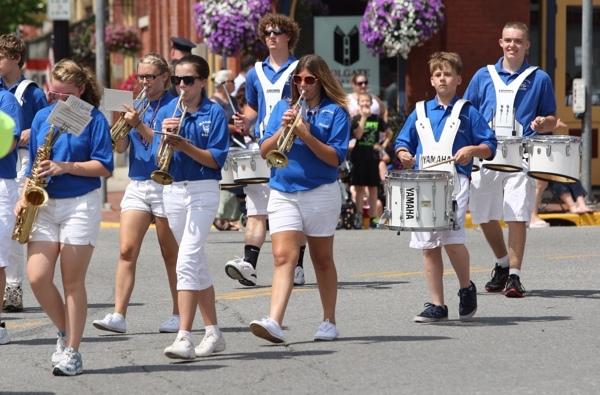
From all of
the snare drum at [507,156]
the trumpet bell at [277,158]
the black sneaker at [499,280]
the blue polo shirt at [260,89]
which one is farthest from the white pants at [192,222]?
the black sneaker at [499,280]

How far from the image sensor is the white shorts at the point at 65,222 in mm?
9102

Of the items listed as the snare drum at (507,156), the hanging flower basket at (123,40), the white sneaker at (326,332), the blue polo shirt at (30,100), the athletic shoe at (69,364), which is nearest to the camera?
the athletic shoe at (69,364)

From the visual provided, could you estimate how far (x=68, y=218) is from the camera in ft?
30.0

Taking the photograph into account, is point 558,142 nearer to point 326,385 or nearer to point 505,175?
point 505,175

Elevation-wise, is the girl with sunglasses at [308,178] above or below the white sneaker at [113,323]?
above

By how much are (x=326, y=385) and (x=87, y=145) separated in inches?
75.6

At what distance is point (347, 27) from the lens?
2539cm

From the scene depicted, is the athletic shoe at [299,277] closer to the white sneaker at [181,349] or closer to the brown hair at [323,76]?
the brown hair at [323,76]

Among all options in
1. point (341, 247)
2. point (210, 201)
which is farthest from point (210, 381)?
point (341, 247)

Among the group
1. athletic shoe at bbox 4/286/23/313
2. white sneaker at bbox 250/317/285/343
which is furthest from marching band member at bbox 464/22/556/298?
athletic shoe at bbox 4/286/23/313

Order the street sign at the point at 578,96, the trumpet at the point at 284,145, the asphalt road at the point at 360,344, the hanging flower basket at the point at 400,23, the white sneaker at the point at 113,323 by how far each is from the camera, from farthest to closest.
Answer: the hanging flower basket at the point at 400,23
the street sign at the point at 578,96
the white sneaker at the point at 113,323
the trumpet at the point at 284,145
the asphalt road at the point at 360,344

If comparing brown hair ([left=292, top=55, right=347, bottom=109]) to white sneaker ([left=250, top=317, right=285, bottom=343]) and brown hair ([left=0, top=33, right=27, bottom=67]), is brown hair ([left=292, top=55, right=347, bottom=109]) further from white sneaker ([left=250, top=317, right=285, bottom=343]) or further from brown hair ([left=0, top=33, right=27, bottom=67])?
brown hair ([left=0, top=33, right=27, bottom=67])

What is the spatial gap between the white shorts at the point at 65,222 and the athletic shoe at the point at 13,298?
3174 millimetres

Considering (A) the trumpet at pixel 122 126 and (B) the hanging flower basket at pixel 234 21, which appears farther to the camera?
(B) the hanging flower basket at pixel 234 21
